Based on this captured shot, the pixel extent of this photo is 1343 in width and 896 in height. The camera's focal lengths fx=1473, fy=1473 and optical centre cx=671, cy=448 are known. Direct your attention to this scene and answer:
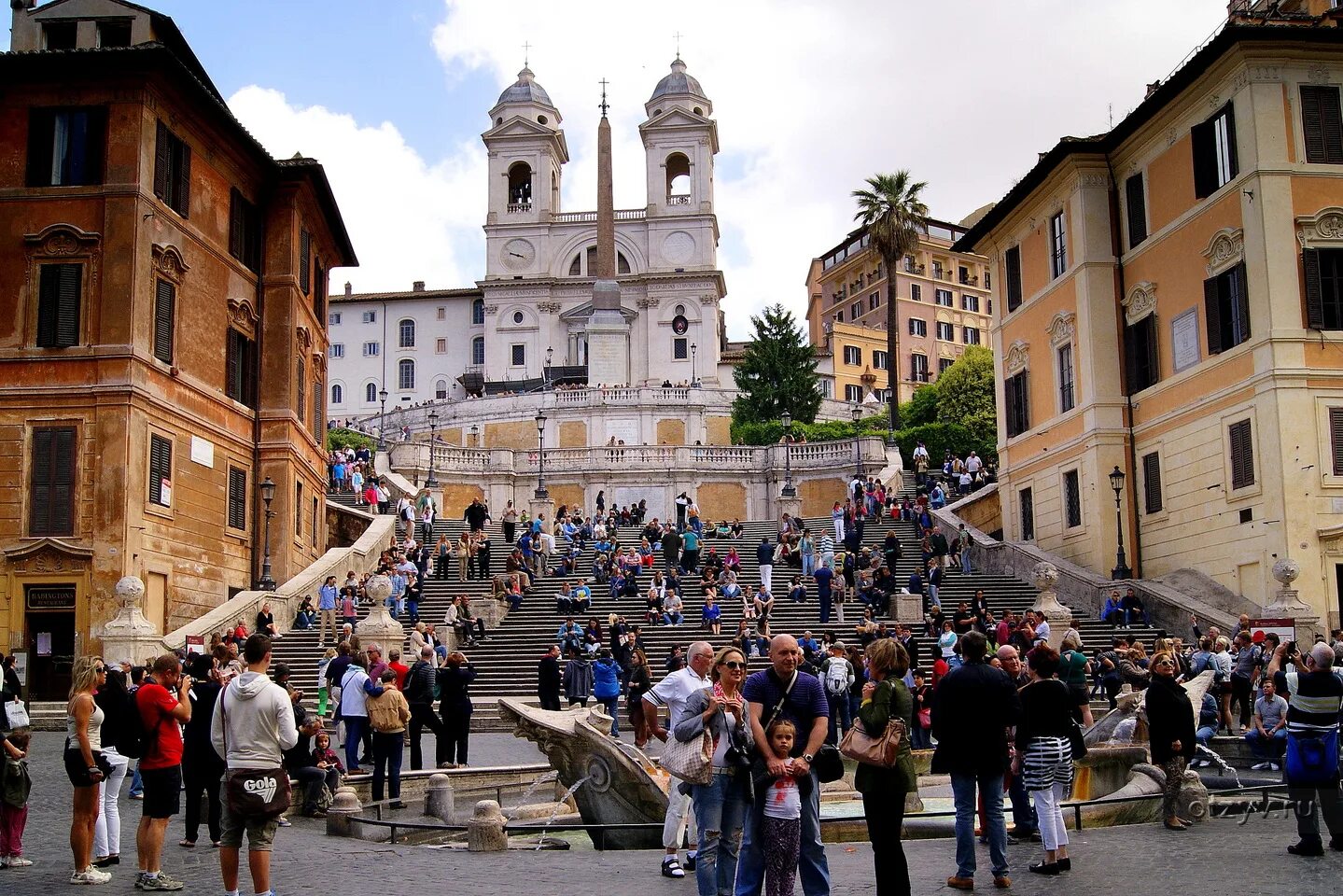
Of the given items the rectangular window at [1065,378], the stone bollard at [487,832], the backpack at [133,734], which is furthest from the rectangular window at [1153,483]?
the backpack at [133,734]

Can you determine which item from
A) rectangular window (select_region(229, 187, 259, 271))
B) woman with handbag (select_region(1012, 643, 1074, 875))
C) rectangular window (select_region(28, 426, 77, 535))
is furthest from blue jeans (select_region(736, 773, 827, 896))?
rectangular window (select_region(229, 187, 259, 271))

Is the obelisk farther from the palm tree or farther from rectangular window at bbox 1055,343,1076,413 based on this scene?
rectangular window at bbox 1055,343,1076,413

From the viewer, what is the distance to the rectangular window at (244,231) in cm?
3400

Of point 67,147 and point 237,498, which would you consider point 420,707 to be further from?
point 67,147

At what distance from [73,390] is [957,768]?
22.7 m

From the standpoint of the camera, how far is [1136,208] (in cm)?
3384

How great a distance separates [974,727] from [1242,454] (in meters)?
20.8

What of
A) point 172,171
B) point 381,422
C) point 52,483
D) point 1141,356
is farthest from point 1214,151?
point 381,422

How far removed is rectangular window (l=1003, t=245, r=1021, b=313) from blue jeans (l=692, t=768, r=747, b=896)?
3172cm

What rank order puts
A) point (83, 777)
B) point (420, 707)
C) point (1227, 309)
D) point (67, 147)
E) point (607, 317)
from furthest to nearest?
point (607, 317), point (1227, 309), point (67, 147), point (420, 707), point (83, 777)

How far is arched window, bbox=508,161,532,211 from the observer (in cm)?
10738

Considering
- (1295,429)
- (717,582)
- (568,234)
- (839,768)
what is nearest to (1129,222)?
(1295,429)

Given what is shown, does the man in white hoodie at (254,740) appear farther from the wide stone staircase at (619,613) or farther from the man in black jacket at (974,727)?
the wide stone staircase at (619,613)

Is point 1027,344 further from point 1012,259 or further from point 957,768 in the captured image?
point 957,768
